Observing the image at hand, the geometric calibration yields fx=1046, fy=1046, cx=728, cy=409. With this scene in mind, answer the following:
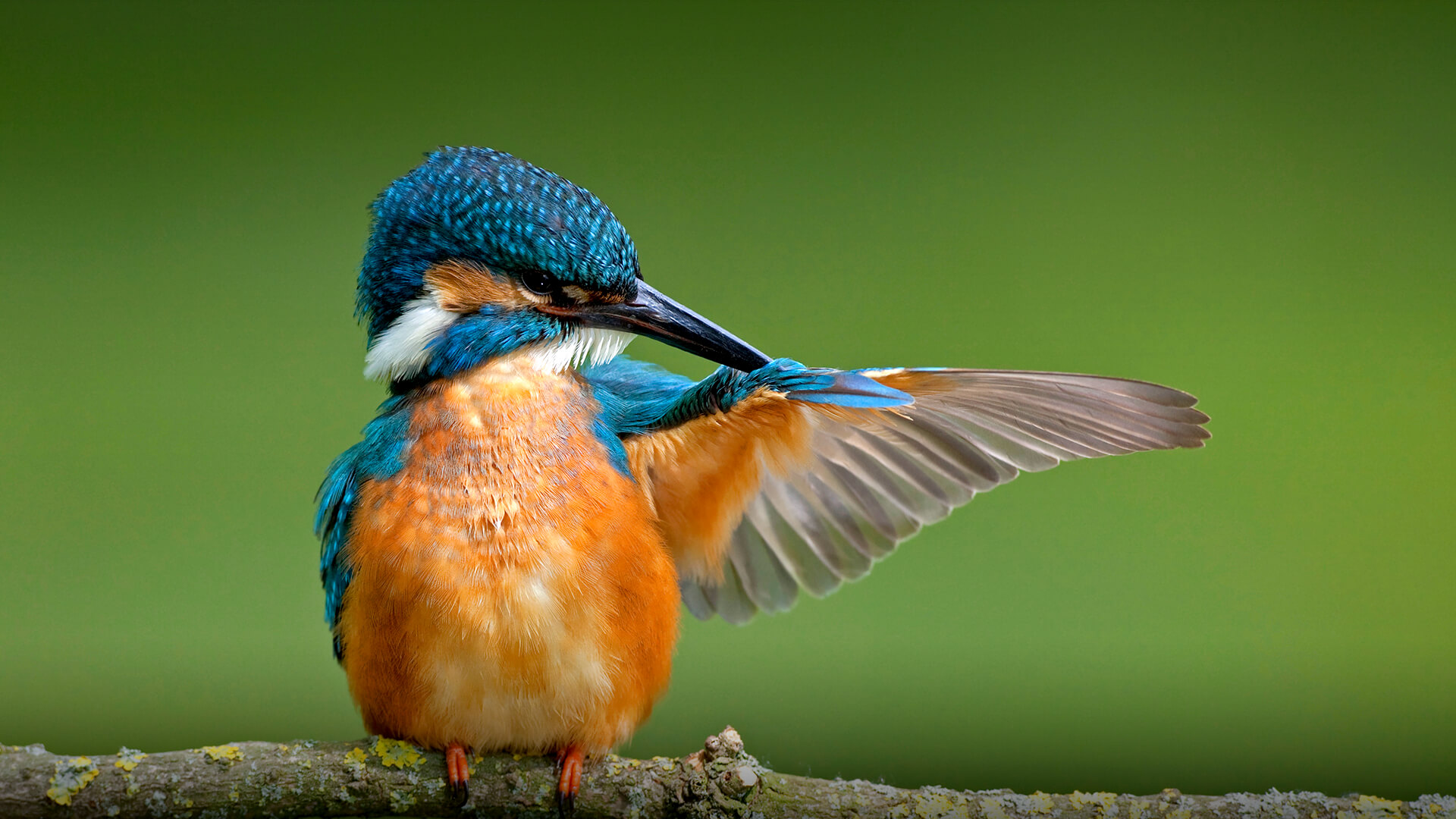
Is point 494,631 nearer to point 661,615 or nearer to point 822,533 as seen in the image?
point 661,615

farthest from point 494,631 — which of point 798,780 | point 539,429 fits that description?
point 798,780

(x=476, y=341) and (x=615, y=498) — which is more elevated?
(x=476, y=341)

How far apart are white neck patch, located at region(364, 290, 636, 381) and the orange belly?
0.02 metres

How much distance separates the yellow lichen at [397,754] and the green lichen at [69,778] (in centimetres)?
24

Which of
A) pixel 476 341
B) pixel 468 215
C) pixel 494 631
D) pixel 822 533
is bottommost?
pixel 494 631

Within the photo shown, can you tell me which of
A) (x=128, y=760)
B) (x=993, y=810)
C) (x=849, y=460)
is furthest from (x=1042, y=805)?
(x=128, y=760)

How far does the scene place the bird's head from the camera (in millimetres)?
985

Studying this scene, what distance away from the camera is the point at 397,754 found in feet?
3.28

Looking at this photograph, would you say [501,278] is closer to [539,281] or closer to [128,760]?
[539,281]

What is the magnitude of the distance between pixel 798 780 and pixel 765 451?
33 centimetres

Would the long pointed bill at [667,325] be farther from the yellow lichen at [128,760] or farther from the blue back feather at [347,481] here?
the yellow lichen at [128,760]

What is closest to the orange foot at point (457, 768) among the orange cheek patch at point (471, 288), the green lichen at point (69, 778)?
the green lichen at point (69, 778)

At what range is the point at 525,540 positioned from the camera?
969 mm

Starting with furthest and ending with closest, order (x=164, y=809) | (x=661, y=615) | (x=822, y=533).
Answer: (x=822, y=533), (x=661, y=615), (x=164, y=809)
